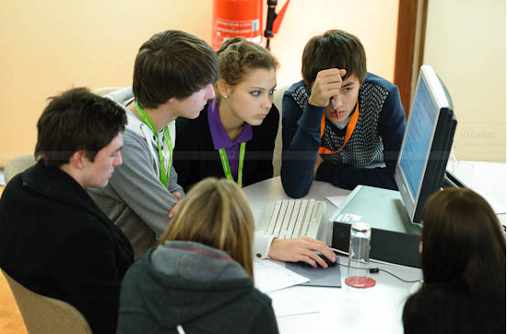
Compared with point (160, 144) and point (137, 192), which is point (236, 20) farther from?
point (137, 192)

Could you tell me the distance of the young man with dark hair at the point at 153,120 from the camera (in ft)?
5.59

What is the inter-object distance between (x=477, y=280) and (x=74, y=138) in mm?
860

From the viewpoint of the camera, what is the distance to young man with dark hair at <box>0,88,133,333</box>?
1.31m

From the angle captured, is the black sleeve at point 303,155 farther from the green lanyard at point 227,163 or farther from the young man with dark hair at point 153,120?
the young man with dark hair at point 153,120

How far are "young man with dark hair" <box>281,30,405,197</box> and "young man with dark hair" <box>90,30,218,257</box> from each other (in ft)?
1.21

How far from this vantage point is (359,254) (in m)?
1.65

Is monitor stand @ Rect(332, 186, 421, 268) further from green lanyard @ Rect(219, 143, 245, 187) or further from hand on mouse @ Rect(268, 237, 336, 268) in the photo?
Result: green lanyard @ Rect(219, 143, 245, 187)

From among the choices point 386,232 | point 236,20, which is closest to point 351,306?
point 386,232

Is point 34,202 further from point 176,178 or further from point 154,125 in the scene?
point 176,178

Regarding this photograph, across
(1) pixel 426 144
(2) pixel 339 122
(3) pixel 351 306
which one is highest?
(1) pixel 426 144

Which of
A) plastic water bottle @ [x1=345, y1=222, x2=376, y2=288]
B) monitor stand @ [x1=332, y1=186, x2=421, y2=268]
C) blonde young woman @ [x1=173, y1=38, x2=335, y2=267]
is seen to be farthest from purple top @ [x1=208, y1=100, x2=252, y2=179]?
plastic water bottle @ [x1=345, y1=222, x2=376, y2=288]

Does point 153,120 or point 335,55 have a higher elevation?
point 335,55

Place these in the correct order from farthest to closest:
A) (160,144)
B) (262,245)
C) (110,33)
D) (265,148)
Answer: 1. (110,33)
2. (265,148)
3. (160,144)
4. (262,245)

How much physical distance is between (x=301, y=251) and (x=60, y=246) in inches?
23.3
